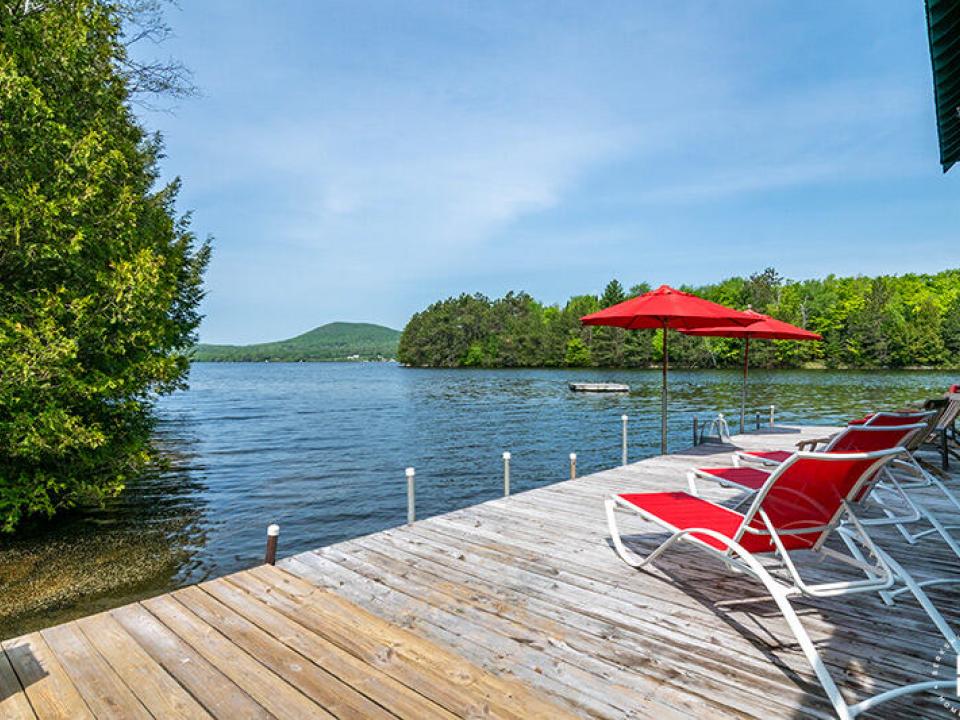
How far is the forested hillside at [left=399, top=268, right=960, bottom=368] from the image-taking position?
2579 inches

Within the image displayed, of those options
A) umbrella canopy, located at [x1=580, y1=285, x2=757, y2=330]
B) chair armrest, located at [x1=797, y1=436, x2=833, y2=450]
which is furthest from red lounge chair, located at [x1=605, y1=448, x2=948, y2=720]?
umbrella canopy, located at [x1=580, y1=285, x2=757, y2=330]

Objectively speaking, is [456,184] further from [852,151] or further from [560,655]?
[560,655]

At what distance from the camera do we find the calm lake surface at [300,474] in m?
7.67

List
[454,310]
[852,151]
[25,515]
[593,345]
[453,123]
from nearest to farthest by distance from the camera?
[25,515] < [453,123] < [852,151] < [593,345] < [454,310]

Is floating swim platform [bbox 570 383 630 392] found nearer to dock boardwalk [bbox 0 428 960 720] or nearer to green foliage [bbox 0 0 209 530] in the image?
green foliage [bbox 0 0 209 530]

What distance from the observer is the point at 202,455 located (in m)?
17.9

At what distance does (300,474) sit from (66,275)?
8496 mm

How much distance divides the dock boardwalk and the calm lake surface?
4.68 metres

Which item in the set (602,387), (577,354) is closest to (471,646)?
(602,387)

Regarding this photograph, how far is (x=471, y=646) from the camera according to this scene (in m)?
2.92

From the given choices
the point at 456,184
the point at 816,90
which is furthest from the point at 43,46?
the point at 816,90

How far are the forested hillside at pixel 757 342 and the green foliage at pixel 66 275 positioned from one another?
75.6m

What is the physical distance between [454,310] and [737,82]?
3768 inches

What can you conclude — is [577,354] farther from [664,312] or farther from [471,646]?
[471,646]
